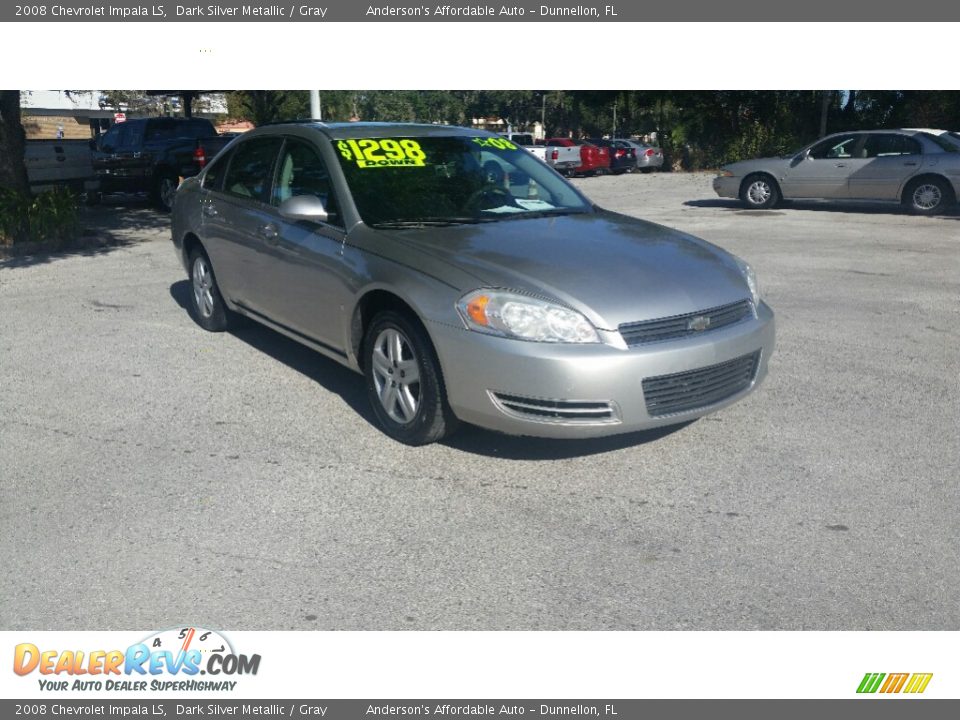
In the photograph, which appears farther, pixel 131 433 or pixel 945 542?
pixel 131 433

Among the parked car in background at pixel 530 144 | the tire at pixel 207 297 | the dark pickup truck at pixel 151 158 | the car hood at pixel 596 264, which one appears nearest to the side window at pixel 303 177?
the car hood at pixel 596 264

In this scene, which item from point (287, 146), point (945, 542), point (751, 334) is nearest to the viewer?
point (945, 542)

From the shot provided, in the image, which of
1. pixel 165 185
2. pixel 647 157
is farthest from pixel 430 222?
pixel 647 157

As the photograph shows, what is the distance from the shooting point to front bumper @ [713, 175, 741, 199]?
17.0 meters

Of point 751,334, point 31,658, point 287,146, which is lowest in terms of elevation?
point 31,658

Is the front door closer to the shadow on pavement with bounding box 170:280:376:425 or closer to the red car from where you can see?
the shadow on pavement with bounding box 170:280:376:425

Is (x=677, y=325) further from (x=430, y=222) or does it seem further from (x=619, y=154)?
(x=619, y=154)

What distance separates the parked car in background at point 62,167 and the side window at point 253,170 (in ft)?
43.3

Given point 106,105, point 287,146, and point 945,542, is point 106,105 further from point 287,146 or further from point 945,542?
point 945,542

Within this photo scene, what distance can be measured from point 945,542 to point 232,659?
9.31ft

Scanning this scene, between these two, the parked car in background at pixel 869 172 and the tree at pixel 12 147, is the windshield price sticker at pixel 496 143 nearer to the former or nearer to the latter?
the tree at pixel 12 147

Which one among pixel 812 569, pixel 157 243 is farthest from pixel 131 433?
pixel 157 243

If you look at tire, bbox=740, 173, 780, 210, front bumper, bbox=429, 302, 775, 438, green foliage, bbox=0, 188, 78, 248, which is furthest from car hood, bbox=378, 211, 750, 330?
tire, bbox=740, 173, 780, 210

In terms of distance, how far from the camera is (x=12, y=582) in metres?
3.52
